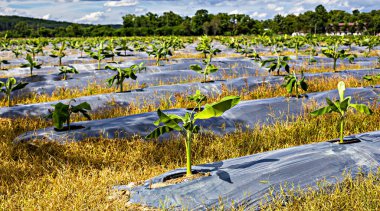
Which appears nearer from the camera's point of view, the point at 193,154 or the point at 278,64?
the point at 193,154

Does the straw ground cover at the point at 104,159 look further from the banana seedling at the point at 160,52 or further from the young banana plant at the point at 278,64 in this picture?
the banana seedling at the point at 160,52

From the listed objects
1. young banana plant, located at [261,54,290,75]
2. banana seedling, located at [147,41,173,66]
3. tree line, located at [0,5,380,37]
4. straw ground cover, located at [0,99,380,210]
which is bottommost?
straw ground cover, located at [0,99,380,210]

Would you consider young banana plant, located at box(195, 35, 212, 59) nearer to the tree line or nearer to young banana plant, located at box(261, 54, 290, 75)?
young banana plant, located at box(261, 54, 290, 75)

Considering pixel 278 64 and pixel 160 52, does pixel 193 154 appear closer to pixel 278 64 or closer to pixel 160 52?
pixel 278 64

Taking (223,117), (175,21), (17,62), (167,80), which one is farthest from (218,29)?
(223,117)

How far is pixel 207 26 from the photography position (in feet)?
176

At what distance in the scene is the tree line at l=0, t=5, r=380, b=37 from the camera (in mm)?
50219

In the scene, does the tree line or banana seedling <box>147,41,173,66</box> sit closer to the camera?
banana seedling <box>147,41,173,66</box>

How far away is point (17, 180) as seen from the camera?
3.68 m

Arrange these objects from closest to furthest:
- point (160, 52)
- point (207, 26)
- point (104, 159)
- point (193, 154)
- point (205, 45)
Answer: point (104, 159) → point (193, 154) → point (160, 52) → point (205, 45) → point (207, 26)

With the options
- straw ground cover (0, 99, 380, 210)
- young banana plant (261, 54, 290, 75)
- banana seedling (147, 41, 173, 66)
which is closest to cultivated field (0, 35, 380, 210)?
straw ground cover (0, 99, 380, 210)

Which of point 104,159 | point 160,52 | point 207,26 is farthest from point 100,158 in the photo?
point 207,26

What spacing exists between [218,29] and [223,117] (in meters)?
49.6

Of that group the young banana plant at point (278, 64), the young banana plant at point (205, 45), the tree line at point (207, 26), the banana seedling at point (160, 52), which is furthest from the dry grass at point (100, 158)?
the tree line at point (207, 26)
